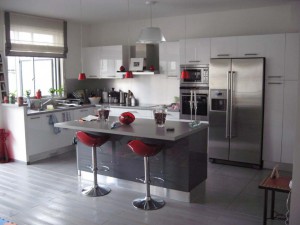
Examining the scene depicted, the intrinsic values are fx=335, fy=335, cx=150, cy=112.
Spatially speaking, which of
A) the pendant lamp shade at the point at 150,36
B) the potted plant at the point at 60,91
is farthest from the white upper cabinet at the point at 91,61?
the pendant lamp shade at the point at 150,36

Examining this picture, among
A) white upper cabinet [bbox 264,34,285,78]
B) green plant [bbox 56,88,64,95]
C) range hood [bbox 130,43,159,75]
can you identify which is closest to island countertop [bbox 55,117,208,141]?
white upper cabinet [bbox 264,34,285,78]

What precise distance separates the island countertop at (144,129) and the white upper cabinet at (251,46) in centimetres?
181

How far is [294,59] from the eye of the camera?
5.13 meters

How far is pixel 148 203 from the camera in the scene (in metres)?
4.06

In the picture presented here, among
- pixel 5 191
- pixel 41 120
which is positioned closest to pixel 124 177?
pixel 5 191

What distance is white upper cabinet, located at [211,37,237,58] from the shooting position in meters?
5.57

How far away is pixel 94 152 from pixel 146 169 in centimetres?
85

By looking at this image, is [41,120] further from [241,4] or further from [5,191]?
[241,4]

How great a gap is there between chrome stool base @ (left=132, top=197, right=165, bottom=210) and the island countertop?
0.86m

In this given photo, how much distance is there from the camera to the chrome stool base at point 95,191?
175 inches

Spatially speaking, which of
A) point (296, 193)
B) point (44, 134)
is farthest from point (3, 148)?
point (296, 193)

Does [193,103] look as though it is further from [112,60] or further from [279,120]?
[112,60]

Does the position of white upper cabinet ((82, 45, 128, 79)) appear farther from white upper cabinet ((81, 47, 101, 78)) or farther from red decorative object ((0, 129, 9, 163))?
red decorative object ((0, 129, 9, 163))

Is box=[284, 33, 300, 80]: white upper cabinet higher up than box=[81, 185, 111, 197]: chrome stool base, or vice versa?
box=[284, 33, 300, 80]: white upper cabinet
